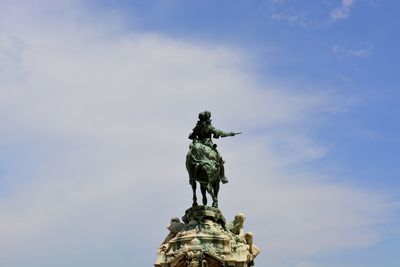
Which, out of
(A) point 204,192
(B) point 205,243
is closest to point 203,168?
(A) point 204,192

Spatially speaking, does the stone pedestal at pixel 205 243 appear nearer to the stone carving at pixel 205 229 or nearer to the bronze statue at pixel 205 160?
the stone carving at pixel 205 229

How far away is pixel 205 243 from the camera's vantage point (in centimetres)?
2233

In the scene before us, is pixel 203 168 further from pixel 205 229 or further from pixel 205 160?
pixel 205 229

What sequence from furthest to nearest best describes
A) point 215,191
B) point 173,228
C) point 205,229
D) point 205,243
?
1. point 215,191
2. point 173,228
3. point 205,229
4. point 205,243

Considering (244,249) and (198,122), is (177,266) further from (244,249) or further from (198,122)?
(198,122)

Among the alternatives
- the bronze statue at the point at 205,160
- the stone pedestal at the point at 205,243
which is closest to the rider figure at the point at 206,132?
the bronze statue at the point at 205,160

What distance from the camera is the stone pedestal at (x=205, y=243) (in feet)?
72.1

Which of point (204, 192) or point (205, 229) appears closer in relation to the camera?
point (205, 229)

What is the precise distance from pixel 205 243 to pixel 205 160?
122 inches

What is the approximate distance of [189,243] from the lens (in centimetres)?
2239

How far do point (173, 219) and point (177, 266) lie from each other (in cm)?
214

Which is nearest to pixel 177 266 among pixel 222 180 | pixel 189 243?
pixel 189 243

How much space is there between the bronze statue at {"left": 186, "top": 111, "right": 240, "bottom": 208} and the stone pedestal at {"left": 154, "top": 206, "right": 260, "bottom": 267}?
0.74 metres

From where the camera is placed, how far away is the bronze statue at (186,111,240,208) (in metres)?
23.9
